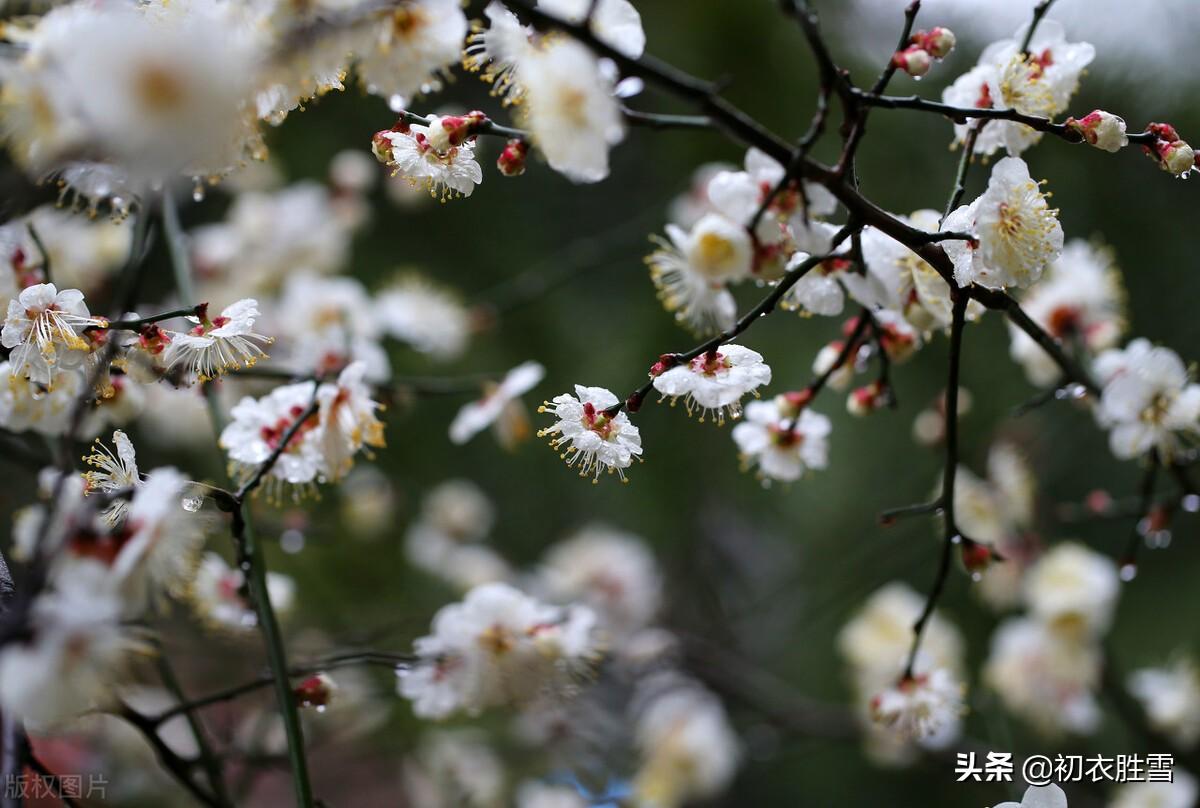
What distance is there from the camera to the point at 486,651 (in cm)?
95

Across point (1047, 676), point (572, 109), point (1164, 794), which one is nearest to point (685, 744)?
point (1047, 676)

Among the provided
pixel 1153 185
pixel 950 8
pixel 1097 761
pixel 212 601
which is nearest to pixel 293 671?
pixel 212 601

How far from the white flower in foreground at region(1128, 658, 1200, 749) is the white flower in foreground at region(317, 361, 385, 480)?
1364 millimetres

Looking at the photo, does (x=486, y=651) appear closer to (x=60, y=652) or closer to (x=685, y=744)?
(x=60, y=652)

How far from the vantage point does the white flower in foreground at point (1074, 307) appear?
1.10 meters

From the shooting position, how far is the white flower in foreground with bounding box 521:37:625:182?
0.57m

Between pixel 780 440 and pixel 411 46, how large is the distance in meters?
0.48

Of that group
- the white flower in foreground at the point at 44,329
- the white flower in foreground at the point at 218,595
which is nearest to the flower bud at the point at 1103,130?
the white flower in foreground at the point at 44,329

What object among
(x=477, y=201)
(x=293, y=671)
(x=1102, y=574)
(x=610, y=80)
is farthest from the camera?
(x=477, y=201)

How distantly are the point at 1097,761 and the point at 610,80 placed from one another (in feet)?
3.00

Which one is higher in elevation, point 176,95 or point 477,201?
point 477,201

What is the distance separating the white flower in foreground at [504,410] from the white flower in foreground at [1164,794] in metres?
1.05

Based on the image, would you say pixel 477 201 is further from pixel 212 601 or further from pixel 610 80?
pixel 610 80

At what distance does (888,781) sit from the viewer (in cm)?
257
